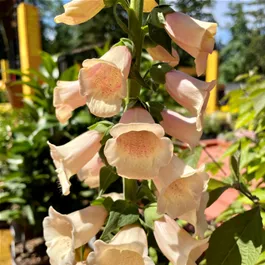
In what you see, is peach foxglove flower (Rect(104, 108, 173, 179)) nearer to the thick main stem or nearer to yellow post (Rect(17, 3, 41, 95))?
the thick main stem

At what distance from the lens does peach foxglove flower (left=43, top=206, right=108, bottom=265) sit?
0.51 meters

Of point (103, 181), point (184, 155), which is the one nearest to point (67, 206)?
point (184, 155)

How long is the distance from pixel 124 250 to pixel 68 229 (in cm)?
10

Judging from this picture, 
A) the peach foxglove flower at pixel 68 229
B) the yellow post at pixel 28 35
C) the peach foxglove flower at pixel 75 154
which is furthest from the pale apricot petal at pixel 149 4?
the yellow post at pixel 28 35

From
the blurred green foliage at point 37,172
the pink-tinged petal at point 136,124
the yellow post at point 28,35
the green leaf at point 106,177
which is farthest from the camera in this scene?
the yellow post at point 28,35

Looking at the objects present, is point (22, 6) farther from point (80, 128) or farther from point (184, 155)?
point (184, 155)

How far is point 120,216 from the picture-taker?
0.50 meters

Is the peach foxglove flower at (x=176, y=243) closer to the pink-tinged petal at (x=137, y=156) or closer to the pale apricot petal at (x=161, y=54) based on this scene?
the pink-tinged petal at (x=137, y=156)

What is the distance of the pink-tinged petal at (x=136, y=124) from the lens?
43 cm

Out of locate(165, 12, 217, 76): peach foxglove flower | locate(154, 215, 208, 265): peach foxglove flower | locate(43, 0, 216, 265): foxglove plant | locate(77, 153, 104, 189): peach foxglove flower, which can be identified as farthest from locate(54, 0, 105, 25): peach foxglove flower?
locate(154, 215, 208, 265): peach foxglove flower

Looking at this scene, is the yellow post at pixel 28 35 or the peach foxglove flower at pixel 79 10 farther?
the yellow post at pixel 28 35

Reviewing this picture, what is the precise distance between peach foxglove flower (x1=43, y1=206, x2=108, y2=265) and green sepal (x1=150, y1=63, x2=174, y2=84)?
0.22 meters

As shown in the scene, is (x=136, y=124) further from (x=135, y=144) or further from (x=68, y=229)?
(x=68, y=229)

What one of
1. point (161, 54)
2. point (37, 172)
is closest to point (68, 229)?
point (161, 54)
